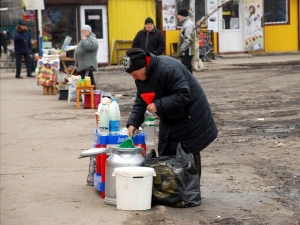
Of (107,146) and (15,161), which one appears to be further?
(15,161)

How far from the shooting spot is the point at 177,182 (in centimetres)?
709

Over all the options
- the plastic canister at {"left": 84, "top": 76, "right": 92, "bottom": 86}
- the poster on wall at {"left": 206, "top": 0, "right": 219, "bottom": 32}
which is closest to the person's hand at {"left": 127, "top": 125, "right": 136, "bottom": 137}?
the plastic canister at {"left": 84, "top": 76, "right": 92, "bottom": 86}

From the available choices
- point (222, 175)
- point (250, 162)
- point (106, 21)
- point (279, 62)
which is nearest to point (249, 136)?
point (250, 162)

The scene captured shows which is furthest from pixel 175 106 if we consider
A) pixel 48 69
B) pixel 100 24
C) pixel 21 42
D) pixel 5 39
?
pixel 5 39

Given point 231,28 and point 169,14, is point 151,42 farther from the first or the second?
point 231,28

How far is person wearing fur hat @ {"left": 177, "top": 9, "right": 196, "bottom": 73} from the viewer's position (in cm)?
1520

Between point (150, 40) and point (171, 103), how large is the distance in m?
8.47

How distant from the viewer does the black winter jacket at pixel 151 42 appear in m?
15.4

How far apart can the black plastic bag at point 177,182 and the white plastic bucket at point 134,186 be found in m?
0.14

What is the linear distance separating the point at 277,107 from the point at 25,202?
26.2 feet

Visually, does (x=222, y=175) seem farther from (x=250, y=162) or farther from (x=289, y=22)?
(x=289, y=22)

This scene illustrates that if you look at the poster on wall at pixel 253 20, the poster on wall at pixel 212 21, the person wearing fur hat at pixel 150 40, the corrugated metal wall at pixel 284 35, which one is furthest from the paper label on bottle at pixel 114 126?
the corrugated metal wall at pixel 284 35

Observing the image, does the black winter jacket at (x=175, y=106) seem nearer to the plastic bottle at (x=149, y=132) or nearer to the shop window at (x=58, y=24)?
the plastic bottle at (x=149, y=132)

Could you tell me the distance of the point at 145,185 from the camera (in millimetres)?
6984
